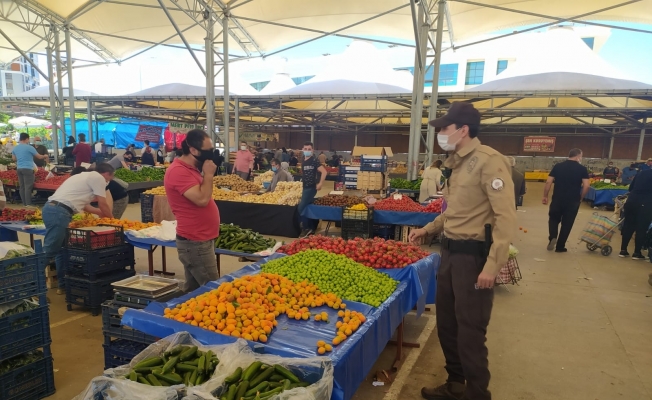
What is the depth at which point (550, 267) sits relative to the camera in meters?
7.00

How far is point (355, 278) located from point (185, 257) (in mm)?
1520

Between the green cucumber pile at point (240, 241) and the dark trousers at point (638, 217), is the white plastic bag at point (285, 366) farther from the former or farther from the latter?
the dark trousers at point (638, 217)

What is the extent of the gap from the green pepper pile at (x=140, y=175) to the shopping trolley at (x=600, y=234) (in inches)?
471

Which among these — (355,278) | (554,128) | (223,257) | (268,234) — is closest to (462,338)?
(355,278)

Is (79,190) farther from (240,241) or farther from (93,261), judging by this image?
(240,241)

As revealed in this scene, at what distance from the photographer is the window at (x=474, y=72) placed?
26703 mm

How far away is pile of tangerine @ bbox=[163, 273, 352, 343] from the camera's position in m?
2.64

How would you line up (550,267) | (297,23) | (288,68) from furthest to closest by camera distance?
(288,68) < (297,23) < (550,267)

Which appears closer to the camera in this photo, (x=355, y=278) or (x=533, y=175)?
(x=355, y=278)

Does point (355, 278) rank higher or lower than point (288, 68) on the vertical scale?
lower

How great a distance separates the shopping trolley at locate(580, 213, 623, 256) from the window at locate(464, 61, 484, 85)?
20.7 m

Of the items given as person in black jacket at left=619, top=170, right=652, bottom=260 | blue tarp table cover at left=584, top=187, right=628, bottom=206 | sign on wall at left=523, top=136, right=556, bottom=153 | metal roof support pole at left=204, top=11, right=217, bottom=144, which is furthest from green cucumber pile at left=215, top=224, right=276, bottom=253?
sign on wall at left=523, top=136, right=556, bottom=153

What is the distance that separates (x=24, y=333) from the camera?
2938mm

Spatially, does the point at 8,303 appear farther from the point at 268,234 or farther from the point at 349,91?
the point at 349,91
